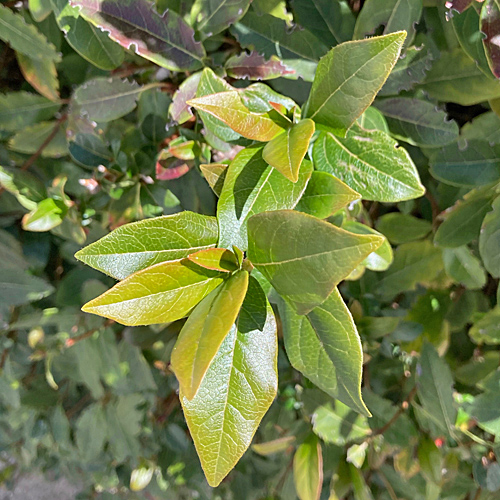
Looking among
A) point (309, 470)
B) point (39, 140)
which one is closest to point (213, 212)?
point (39, 140)

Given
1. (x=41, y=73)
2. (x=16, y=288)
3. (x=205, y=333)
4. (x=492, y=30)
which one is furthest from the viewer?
(x=16, y=288)

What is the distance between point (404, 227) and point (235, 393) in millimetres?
409

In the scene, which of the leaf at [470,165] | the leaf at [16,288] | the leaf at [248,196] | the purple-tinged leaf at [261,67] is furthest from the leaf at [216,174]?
the leaf at [16,288]

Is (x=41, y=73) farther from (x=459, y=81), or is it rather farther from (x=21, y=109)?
(x=459, y=81)

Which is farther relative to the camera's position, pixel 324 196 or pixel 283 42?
pixel 283 42

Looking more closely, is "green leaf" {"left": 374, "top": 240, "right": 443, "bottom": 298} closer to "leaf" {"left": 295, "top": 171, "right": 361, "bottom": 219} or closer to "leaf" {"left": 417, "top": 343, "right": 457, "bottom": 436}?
"leaf" {"left": 417, "top": 343, "right": 457, "bottom": 436}

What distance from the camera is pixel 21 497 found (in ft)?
5.51

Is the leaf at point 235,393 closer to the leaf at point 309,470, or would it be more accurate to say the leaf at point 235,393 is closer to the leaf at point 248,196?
the leaf at point 248,196

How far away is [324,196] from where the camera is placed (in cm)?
34

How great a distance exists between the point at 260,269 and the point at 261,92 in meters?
0.17

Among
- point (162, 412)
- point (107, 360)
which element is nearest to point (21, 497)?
point (162, 412)

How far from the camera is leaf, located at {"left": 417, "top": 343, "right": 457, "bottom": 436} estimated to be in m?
0.63

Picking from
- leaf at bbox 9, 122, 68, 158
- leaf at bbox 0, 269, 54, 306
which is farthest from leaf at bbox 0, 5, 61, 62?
leaf at bbox 0, 269, 54, 306

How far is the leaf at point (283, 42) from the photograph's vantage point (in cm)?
49
